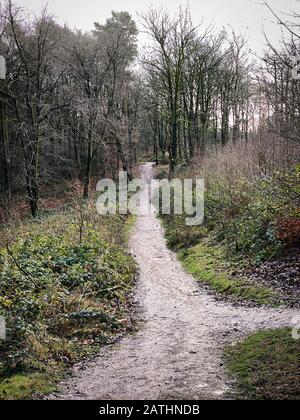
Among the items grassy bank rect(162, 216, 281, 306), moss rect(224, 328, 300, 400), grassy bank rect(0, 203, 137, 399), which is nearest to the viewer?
moss rect(224, 328, 300, 400)

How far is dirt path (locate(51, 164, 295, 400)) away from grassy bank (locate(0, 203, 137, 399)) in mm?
478

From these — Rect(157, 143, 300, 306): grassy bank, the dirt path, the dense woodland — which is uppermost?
the dense woodland

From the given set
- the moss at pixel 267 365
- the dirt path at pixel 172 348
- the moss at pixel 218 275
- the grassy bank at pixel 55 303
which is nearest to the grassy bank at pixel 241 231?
the moss at pixel 218 275

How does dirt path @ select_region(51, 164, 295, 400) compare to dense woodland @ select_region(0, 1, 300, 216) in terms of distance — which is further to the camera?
dense woodland @ select_region(0, 1, 300, 216)

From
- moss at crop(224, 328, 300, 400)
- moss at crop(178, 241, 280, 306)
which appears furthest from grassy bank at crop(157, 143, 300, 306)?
moss at crop(224, 328, 300, 400)

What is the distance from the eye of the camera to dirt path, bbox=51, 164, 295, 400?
6234mm

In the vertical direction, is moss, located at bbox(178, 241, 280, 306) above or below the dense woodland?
below

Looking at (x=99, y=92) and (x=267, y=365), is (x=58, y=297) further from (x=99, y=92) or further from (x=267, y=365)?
(x=99, y=92)

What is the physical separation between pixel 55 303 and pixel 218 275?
205 inches

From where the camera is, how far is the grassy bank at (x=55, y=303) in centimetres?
699

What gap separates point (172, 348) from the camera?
788 centimetres

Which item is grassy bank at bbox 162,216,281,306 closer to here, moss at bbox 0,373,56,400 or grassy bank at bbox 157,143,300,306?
grassy bank at bbox 157,143,300,306

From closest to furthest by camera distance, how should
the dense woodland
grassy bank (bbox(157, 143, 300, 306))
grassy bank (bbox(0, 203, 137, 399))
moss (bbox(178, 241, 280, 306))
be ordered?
grassy bank (bbox(0, 203, 137, 399)) → moss (bbox(178, 241, 280, 306)) → grassy bank (bbox(157, 143, 300, 306)) → the dense woodland

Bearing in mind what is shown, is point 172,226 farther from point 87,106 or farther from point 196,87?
point 196,87
